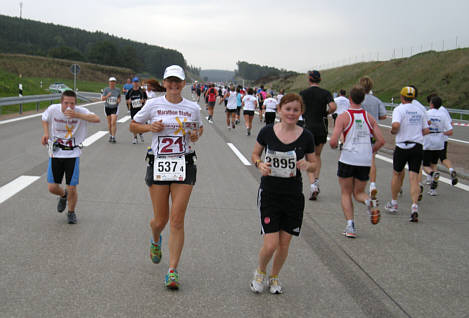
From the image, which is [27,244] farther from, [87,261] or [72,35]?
[72,35]

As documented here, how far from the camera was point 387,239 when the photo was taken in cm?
611

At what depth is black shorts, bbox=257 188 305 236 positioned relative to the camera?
4234 millimetres

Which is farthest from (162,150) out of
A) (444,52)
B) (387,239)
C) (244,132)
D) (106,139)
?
(444,52)

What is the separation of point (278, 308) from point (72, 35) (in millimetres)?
210235

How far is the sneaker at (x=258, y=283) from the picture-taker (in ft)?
A: 13.9

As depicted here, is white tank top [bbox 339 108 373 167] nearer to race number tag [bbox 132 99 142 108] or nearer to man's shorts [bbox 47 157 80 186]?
man's shorts [bbox 47 157 80 186]

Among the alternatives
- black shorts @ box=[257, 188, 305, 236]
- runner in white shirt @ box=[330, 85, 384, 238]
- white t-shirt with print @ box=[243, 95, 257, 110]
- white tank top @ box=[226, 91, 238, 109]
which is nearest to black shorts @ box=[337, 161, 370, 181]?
runner in white shirt @ box=[330, 85, 384, 238]

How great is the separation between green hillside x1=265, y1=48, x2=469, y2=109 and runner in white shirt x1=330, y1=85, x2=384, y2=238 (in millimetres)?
34632

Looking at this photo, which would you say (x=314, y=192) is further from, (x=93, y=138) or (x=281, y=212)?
(x=93, y=138)

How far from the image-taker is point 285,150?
4.24 m

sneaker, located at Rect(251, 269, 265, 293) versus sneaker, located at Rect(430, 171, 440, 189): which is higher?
sneaker, located at Rect(430, 171, 440, 189)

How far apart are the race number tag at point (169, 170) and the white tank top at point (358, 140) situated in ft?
8.29

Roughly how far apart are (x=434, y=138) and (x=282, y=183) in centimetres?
575

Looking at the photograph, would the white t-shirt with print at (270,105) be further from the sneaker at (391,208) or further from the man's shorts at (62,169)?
the man's shorts at (62,169)
